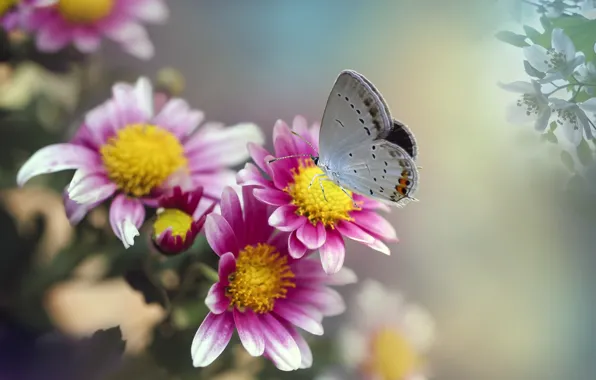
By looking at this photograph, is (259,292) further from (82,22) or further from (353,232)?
(82,22)

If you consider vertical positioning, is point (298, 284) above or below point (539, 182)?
below

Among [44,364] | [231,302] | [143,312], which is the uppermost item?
[231,302]

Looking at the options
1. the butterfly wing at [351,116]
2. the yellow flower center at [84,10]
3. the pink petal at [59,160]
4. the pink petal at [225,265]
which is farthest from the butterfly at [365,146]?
the yellow flower center at [84,10]

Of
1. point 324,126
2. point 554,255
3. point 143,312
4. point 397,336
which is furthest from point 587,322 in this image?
point 143,312

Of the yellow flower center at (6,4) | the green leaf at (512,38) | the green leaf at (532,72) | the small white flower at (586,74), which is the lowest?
the yellow flower center at (6,4)

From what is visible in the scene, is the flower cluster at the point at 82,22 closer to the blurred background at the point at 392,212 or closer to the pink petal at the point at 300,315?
the blurred background at the point at 392,212

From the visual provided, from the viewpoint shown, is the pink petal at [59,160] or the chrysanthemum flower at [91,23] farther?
the chrysanthemum flower at [91,23]

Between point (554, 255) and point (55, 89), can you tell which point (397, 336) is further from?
point (55, 89)
